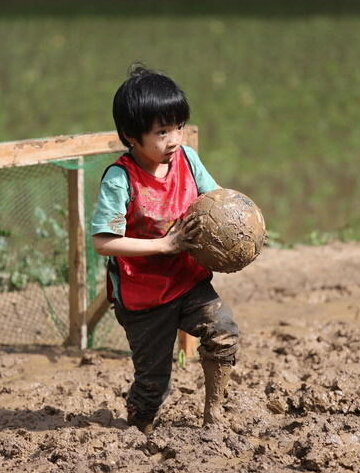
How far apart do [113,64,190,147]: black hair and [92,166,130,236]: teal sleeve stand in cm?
19

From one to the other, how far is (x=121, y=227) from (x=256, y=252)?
0.56 metres

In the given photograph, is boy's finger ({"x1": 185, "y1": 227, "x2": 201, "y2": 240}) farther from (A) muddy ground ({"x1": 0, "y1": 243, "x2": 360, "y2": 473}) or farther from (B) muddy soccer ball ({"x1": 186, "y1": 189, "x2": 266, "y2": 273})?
(A) muddy ground ({"x1": 0, "y1": 243, "x2": 360, "y2": 473})

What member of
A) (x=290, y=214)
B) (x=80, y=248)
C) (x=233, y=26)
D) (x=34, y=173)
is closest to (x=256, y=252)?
(x=80, y=248)

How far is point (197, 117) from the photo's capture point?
13523 millimetres

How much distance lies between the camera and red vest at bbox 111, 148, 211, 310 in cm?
409

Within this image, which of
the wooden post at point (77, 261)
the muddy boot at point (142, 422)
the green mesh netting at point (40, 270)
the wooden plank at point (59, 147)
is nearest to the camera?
the muddy boot at point (142, 422)

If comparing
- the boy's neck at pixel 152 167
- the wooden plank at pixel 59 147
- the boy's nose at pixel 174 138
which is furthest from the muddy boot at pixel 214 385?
the wooden plank at pixel 59 147

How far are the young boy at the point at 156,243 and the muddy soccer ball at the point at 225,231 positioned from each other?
0.19 feet

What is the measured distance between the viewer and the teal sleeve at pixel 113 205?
13.1ft

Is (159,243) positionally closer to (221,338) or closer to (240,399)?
(221,338)

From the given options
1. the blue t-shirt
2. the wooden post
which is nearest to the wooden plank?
the wooden post

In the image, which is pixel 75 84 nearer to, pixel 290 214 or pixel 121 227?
pixel 290 214

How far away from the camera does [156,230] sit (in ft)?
13.5

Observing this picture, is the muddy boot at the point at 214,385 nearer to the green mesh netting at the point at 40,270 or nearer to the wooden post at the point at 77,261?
the wooden post at the point at 77,261
